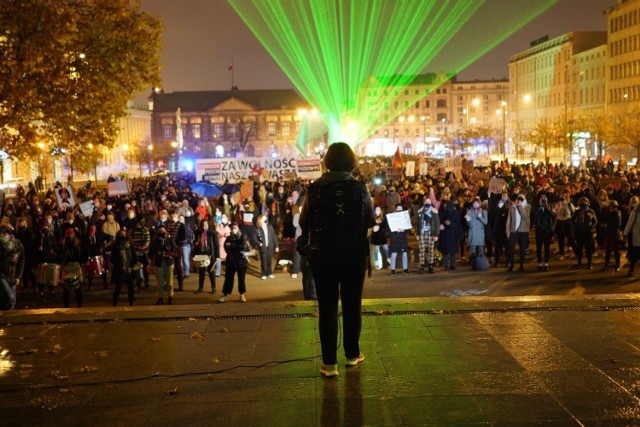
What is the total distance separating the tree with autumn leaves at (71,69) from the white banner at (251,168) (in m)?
3.87

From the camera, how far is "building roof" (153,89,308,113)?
541 feet

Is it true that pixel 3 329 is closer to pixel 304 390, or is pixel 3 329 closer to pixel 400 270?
pixel 304 390

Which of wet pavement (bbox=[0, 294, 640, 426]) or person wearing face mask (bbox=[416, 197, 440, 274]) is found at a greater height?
person wearing face mask (bbox=[416, 197, 440, 274])

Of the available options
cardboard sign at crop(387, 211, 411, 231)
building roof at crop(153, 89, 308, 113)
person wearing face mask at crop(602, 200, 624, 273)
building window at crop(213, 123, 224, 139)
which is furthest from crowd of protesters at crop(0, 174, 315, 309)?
building roof at crop(153, 89, 308, 113)

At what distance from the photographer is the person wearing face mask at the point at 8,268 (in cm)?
1120

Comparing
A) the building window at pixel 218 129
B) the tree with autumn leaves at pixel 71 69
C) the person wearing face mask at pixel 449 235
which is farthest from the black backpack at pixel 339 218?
the building window at pixel 218 129

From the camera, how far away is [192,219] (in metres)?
18.3

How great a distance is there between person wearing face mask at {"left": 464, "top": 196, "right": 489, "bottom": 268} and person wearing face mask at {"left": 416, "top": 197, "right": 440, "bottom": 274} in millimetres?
787

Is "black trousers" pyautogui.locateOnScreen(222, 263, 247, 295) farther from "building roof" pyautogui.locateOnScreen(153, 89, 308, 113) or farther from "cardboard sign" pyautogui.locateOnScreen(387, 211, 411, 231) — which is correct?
"building roof" pyautogui.locateOnScreen(153, 89, 308, 113)

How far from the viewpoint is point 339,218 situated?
19.0ft

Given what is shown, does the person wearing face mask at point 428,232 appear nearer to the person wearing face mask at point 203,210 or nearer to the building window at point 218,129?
the person wearing face mask at point 203,210

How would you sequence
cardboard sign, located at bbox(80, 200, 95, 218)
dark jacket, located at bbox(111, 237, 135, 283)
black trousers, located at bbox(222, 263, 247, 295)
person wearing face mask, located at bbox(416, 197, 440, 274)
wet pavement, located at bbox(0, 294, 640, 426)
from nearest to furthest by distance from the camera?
wet pavement, located at bbox(0, 294, 640, 426) < black trousers, located at bbox(222, 263, 247, 295) < dark jacket, located at bbox(111, 237, 135, 283) < person wearing face mask, located at bbox(416, 197, 440, 274) < cardboard sign, located at bbox(80, 200, 95, 218)

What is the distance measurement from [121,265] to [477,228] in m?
7.63

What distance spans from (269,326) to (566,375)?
321cm
